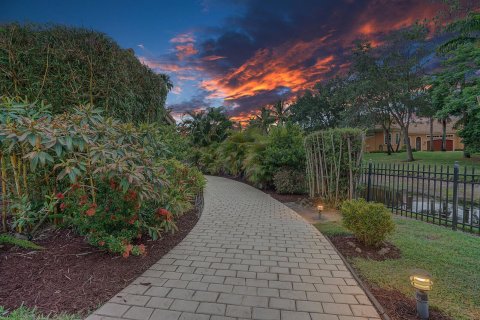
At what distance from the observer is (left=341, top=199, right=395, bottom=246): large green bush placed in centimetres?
393

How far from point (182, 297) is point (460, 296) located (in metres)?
2.99

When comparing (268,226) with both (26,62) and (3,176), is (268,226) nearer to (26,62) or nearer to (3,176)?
(3,176)

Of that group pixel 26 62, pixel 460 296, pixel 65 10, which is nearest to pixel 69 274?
pixel 26 62

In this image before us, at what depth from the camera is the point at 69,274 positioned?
2.97 meters

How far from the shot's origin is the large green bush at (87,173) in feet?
8.55

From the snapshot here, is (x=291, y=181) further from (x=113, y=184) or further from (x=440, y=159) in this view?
(x=440, y=159)

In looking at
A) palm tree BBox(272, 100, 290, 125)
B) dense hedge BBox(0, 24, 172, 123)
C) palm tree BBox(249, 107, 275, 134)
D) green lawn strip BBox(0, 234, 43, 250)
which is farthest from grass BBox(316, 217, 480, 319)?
palm tree BBox(272, 100, 290, 125)

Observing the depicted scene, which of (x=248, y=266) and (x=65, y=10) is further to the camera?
(x=65, y=10)

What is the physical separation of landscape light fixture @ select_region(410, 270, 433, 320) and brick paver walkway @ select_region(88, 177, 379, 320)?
43 centimetres

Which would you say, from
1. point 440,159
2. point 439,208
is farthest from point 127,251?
point 440,159

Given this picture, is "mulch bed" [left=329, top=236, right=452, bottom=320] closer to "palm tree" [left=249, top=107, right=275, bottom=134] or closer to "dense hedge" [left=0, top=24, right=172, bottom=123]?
"dense hedge" [left=0, top=24, right=172, bottom=123]

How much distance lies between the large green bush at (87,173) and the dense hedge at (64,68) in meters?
0.55

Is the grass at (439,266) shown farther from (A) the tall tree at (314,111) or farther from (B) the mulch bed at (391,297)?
(A) the tall tree at (314,111)

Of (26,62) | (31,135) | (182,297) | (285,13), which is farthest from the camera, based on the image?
(285,13)
